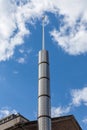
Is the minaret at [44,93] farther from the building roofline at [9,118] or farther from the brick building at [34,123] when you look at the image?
the building roofline at [9,118]

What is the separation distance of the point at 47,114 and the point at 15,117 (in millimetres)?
15091

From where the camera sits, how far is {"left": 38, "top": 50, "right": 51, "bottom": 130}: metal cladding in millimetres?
31234

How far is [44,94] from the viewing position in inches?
1272

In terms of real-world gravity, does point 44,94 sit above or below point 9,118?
below

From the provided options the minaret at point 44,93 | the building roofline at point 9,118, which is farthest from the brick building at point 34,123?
the minaret at point 44,93

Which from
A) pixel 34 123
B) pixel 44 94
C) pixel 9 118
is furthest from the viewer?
pixel 9 118

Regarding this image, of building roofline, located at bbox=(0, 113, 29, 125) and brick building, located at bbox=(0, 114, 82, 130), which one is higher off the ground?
building roofline, located at bbox=(0, 113, 29, 125)

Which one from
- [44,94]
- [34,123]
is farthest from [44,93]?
[34,123]

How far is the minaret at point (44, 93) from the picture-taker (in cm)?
3123

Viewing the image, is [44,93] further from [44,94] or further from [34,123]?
[34,123]

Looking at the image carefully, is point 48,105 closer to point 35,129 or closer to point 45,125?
point 45,125

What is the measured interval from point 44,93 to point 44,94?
9 cm

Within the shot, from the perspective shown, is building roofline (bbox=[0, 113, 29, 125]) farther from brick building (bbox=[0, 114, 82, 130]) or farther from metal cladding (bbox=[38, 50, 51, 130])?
metal cladding (bbox=[38, 50, 51, 130])

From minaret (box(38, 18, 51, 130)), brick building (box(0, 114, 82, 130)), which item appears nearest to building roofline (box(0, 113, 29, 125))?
brick building (box(0, 114, 82, 130))
